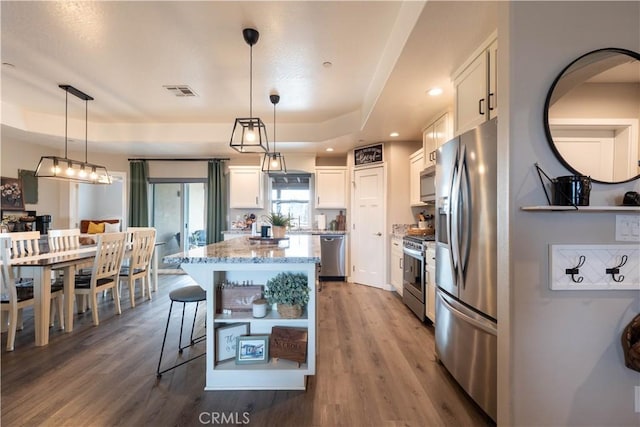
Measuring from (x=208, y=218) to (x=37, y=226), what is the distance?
2.73 m

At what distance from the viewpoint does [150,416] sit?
66.0 inches

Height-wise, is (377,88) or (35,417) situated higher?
(377,88)

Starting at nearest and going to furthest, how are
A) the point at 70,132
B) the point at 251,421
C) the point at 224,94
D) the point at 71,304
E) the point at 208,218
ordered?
the point at 251,421
the point at 71,304
the point at 224,94
the point at 70,132
the point at 208,218

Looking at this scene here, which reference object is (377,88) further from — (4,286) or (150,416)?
(4,286)

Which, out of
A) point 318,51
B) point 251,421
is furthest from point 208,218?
point 251,421

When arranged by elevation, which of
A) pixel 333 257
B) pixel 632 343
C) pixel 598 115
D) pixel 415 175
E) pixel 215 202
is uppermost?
pixel 415 175

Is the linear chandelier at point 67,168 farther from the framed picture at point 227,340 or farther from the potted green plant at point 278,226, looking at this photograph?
the framed picture at point 227,340

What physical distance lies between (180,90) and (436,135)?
321 cm

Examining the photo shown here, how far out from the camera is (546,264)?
1.27 m

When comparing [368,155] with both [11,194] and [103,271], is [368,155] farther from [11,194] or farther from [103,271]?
[11,194]

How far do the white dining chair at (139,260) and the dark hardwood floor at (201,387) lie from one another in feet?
2.46

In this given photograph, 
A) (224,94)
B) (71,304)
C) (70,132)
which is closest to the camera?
(71,304)

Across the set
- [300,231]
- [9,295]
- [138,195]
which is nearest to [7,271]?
[9,295]

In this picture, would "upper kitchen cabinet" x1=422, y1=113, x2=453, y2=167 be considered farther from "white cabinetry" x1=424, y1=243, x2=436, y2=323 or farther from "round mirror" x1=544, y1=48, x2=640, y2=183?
"round mirror" x1=544, y1=48, x2=640, y2=183
